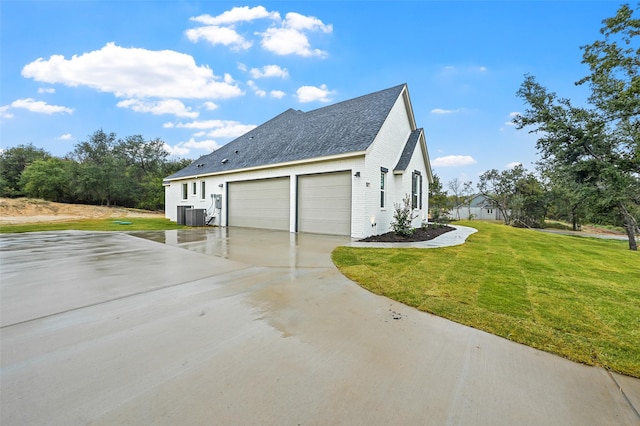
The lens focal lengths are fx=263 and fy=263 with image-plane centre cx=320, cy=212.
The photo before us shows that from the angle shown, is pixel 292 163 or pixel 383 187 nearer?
pixel 383 187

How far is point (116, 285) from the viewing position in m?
4.20

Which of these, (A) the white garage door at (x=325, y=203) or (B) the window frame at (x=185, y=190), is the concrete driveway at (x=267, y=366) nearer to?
(A) the white garage door at (x=325, y=203)

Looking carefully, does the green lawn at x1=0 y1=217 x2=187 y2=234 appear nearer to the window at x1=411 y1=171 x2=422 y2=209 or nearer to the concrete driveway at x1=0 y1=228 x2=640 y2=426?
the concrete driveway at x1=0 y1=228 x2=640 y2=426

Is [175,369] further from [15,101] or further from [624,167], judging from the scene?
[15,101]

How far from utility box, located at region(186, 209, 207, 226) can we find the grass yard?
11.2 meters

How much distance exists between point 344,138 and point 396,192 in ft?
10.9

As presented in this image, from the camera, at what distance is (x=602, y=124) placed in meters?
11.5

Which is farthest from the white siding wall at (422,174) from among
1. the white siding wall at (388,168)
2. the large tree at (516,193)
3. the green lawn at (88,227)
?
the large tree at (516,193)

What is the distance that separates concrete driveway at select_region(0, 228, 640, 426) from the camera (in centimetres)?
168

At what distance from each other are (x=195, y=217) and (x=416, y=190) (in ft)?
40.1

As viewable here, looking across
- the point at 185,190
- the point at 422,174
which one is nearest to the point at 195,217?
the point at 185,190

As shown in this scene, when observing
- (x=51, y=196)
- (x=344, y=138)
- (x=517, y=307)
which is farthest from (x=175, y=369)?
(x=51, y=196)

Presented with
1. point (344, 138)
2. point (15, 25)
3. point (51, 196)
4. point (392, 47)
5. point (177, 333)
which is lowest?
point (177, 333)

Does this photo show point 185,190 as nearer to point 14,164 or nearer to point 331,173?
point 331,173
